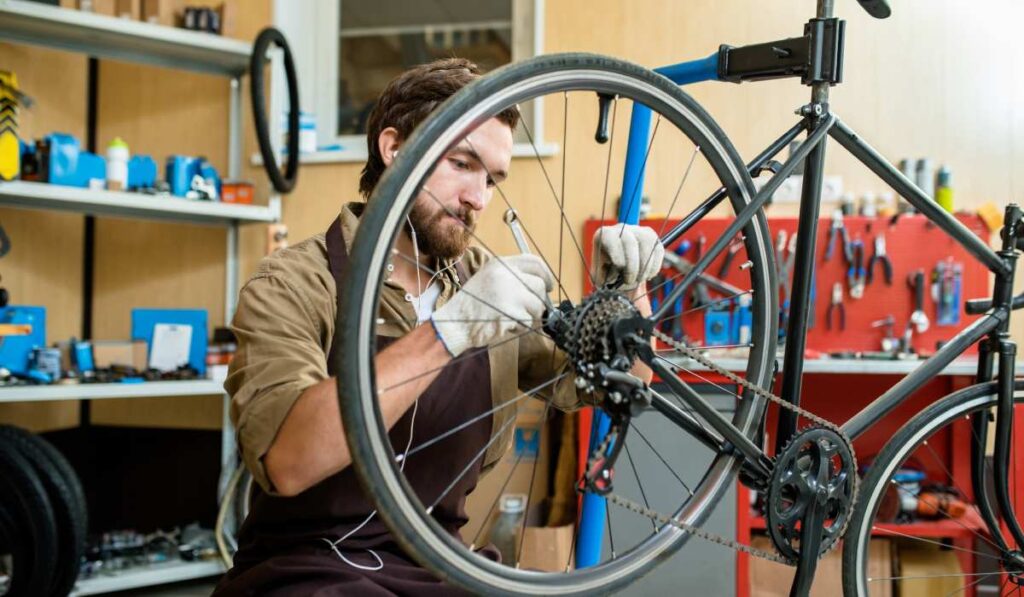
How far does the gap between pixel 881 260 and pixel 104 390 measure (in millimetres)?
2309

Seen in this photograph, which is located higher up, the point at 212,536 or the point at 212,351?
the point at 212,351

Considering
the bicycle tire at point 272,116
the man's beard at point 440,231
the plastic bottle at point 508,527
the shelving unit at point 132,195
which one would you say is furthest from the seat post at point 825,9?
the shelving unit at point 132,195

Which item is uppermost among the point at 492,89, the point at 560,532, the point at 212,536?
the point at 492,89

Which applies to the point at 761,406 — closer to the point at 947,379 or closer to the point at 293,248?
the point at 293,248

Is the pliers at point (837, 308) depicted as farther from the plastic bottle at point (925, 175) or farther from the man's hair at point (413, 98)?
the man's hair at point (413, 98)

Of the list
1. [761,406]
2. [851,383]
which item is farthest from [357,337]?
[851,383]

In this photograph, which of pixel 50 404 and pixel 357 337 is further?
pixel 50 404

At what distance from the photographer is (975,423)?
1.33 metres

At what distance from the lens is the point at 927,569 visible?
217 centimetres

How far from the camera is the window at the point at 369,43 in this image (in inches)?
116

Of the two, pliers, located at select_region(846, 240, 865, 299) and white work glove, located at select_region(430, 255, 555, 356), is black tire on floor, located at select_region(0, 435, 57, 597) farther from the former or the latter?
pliers, located at select_region(846, 240, 865, 299)

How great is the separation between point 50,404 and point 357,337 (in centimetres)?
Result: 248

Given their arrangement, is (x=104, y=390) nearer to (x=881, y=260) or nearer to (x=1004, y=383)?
(x=1004, y=383)

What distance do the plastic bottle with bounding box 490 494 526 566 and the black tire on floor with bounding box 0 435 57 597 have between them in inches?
45.4
